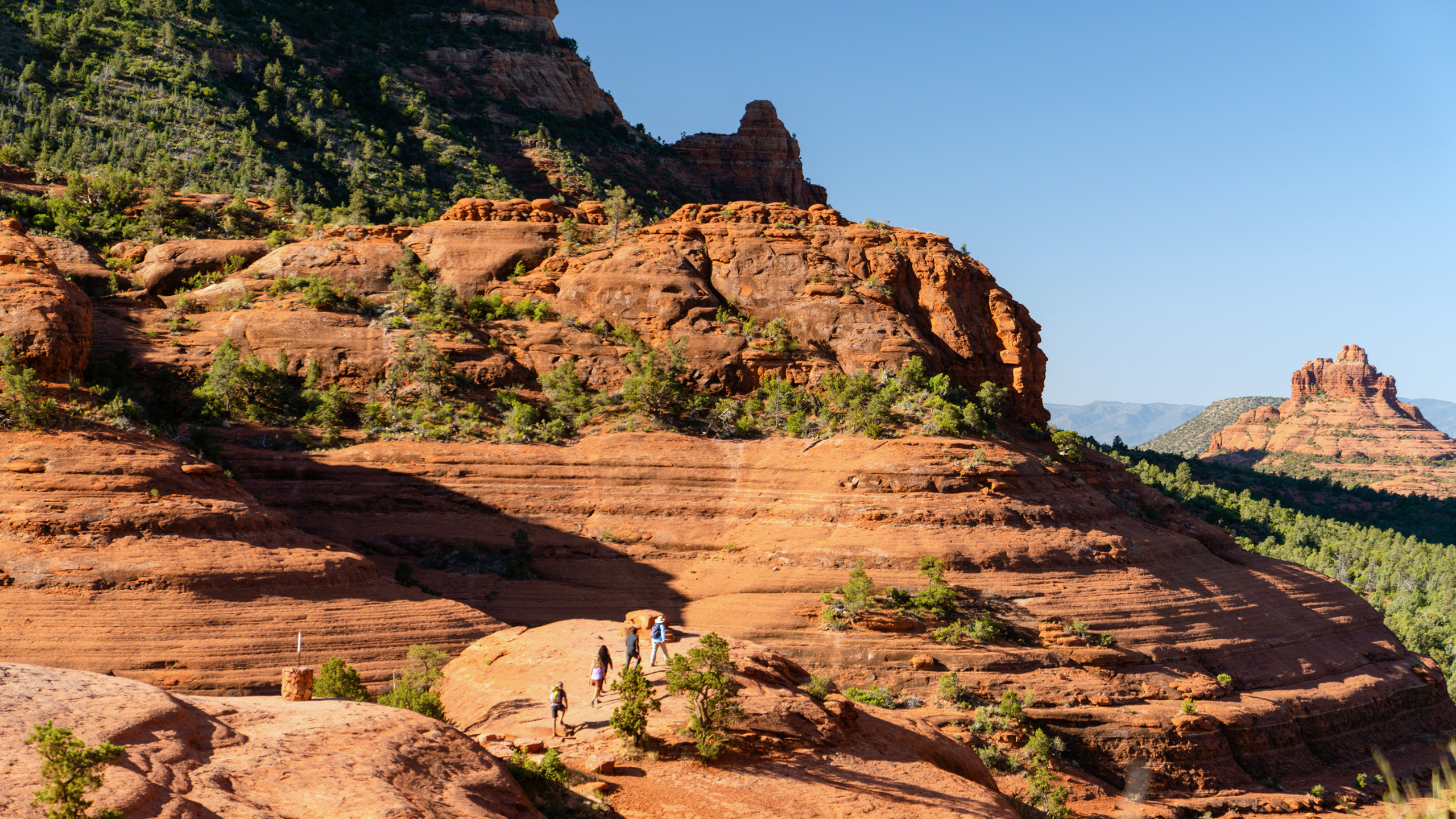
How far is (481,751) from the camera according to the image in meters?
14.7

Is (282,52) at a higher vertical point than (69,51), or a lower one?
higher

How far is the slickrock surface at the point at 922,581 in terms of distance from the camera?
89.5 feet

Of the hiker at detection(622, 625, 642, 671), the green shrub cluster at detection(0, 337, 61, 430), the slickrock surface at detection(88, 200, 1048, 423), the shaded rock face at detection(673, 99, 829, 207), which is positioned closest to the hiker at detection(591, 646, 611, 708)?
the hiker at detection(622, 625, 642, 671)

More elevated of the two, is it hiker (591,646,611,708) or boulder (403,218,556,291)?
boulder (403,218,556,291)

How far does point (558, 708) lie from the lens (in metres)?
17.1

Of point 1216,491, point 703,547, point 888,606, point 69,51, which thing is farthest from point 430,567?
point 1216,491

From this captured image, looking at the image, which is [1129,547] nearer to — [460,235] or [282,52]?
[460,235]

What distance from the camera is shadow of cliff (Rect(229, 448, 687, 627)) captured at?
94.9 ft

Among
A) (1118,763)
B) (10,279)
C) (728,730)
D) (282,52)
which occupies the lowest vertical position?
(1118,763)

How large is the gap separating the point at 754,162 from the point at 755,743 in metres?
72.2

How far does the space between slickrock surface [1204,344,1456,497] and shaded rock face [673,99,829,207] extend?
87.6 metres

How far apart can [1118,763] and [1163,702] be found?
242cm

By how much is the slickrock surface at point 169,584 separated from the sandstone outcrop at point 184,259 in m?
19.3

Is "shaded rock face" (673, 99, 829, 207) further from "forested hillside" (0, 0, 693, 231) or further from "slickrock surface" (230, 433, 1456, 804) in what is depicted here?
"slickrock surface" (230, 433, 1456, 804)
